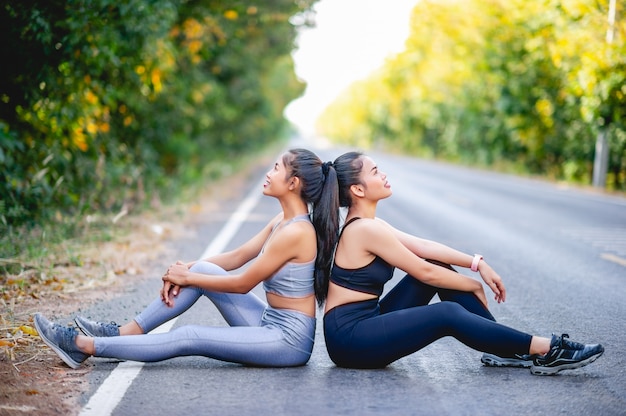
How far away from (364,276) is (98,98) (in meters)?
9.81

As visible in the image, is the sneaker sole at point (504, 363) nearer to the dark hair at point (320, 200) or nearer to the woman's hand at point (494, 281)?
the woman's hand at point (494, 281)

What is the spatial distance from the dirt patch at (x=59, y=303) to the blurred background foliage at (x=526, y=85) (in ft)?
46.5

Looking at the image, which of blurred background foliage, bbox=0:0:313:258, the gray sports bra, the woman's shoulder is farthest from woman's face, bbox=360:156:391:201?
blurred background foliage, bbox=0:0:313:258

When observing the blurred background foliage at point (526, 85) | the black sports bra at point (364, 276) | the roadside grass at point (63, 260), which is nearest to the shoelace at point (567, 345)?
the black sports bra at point (364, 276)

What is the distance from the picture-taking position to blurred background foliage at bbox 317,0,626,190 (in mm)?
22734

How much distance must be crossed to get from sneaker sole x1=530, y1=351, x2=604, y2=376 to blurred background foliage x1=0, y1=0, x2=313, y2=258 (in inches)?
227

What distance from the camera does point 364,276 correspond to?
4902 millimetres

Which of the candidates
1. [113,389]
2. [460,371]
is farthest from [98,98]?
[460,371]

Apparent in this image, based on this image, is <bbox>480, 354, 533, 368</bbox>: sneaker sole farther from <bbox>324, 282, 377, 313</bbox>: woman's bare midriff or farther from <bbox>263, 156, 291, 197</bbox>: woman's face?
<bbox>263, 156, 291, 197</bbox>: woman's face

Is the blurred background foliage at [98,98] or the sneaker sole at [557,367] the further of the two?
the blurred background foliage at [98,98]

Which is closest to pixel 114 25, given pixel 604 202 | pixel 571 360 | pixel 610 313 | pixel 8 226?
pixel 8 226

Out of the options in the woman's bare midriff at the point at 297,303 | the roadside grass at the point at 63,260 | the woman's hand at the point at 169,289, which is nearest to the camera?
the woman's bare midriff at the point at 297,303

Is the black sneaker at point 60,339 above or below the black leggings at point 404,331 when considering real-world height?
below

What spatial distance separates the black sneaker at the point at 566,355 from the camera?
4902 millimetres
